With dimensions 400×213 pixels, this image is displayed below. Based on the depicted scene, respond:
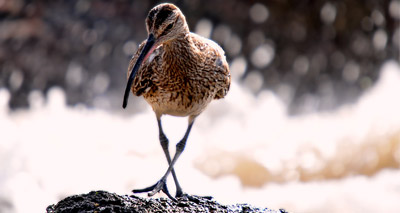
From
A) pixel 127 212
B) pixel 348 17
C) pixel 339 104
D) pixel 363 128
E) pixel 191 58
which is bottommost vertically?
pixel 127 212

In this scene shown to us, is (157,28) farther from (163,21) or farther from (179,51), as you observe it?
(179,51)

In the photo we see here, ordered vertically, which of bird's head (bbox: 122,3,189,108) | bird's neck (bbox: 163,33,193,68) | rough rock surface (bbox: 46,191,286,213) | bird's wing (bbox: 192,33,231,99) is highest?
bird's wing (bbox: 192,33,231,99)

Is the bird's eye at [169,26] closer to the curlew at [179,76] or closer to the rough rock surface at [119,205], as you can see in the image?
the curlew at [179,76]

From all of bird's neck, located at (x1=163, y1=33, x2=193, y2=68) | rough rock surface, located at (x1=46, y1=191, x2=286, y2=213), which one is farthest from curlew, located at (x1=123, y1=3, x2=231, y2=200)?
rough rock surface, located at (x1=46, y1=191, x2=286, y2=213)

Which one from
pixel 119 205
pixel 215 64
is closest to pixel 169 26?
pixel 215 64

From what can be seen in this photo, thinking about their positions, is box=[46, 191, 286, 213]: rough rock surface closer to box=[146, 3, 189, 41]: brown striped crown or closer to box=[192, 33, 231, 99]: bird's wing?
box=[146, 3, 189, 41]: brown striped crown

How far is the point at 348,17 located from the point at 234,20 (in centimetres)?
249

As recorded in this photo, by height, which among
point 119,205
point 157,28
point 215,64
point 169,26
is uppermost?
point 215,64

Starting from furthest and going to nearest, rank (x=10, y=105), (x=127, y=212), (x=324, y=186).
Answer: (x=10, y=105), (x=324, y=186), (x=127, y=212)

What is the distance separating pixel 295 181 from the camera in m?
10.6

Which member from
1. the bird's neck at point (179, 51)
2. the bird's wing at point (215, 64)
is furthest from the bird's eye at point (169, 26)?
the bird's wing at point (215, 64)

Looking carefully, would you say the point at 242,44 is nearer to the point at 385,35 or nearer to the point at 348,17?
the point at 348,17

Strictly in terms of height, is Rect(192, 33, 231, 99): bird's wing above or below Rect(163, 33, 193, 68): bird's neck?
above

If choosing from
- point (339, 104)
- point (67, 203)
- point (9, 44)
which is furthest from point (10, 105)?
point (67, 203)
